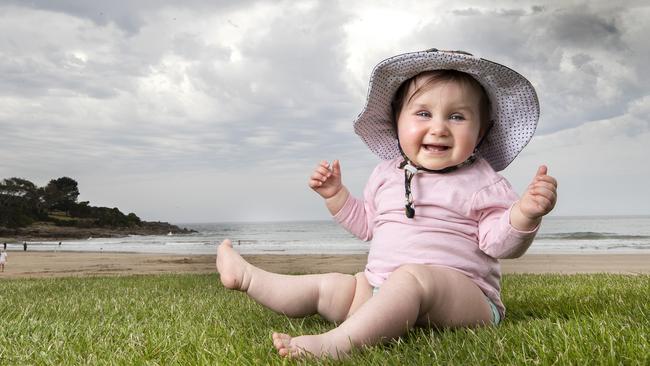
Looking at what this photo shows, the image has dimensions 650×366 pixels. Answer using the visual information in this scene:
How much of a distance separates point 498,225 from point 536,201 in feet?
1.03

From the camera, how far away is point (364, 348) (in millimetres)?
2471

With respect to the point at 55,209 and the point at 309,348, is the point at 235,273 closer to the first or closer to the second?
the point at 309,348

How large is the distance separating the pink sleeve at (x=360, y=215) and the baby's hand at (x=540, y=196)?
1.05 metres

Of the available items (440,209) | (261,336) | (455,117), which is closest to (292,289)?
(261,336)

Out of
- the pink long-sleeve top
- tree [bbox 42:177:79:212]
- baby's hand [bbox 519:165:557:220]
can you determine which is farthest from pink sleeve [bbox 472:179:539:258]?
tree [bbox 42:177:79:212]

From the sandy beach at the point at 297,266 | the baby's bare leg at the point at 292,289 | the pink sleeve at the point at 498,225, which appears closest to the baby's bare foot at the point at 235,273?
the baby's bare leg at the point at 292,289

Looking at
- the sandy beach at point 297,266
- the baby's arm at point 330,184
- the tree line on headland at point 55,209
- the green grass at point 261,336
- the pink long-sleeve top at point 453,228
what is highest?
the tree line on headland at point 55,209

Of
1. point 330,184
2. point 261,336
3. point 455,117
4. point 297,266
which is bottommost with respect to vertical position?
point 297,266

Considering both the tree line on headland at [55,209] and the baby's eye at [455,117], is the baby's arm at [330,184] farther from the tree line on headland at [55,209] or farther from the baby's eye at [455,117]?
the tree line on headland at [55,209]

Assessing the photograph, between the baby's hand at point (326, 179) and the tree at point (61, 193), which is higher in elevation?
the tree at point (61, 193)

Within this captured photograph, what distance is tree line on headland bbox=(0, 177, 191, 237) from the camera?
71.3 m

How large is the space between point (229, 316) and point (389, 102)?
1651mm

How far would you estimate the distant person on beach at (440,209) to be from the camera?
294 centimetres

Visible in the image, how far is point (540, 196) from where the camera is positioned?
8.79ft
